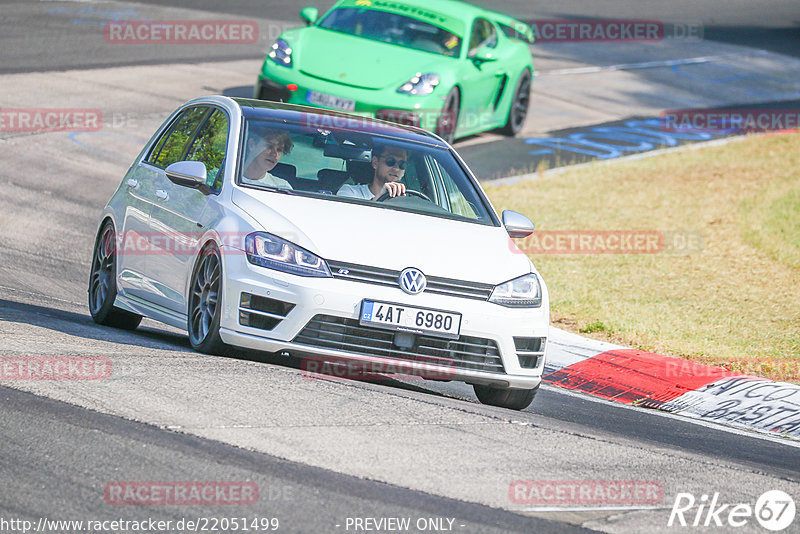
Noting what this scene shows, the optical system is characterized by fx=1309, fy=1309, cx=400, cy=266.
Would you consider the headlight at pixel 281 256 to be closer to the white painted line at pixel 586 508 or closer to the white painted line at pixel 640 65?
the white painted line at pixel 586 508

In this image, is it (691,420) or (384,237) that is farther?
(691,420)

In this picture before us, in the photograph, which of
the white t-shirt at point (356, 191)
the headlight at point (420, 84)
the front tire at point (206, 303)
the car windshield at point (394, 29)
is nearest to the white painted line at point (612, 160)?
the headlight at point (420, 84)

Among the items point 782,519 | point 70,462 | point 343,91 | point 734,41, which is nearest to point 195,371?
point 70,462

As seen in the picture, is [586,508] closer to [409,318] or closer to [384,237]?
[409,318]

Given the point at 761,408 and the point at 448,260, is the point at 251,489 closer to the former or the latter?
the point at 448,260

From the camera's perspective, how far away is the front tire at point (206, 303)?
23.3ft

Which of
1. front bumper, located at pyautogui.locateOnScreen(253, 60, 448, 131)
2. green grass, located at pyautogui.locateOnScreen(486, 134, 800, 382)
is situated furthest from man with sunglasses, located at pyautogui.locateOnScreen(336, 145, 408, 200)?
front bumper, located at pyautogui.locateOnScreen(253, 60, 448, 131)

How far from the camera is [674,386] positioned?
8953mm

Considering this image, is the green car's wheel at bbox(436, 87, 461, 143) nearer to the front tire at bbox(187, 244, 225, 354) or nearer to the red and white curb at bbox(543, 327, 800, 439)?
the red and white curb at bbox(543, 327, 800, 439)

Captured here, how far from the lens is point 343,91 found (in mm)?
15328

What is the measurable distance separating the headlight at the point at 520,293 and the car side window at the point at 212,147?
1.77 meters

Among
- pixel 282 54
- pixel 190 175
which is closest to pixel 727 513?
pixel 190 175

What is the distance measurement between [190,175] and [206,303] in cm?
78

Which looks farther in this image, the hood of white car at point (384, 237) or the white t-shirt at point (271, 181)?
the white t-shirt at point (271, 181)
